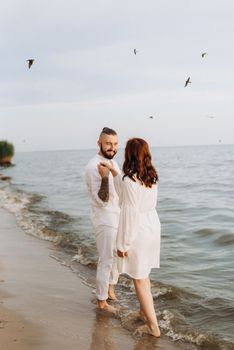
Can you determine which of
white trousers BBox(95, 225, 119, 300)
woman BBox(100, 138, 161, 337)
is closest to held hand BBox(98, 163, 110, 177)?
woman BBox(100, 138, 161, 337)

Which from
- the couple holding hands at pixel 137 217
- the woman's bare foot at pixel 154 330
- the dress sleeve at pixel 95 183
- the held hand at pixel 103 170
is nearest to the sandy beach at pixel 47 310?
the woman's bare foot at pixel 154 330

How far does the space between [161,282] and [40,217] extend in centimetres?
748

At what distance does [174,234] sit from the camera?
11.2 metres

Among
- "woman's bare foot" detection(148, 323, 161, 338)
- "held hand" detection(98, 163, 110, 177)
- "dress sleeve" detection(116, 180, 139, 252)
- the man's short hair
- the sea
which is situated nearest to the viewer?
"dress sleeve" detection(116, 180, 139, 252)

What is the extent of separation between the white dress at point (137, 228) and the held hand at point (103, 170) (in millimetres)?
348

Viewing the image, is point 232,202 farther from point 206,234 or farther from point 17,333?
point 17,333

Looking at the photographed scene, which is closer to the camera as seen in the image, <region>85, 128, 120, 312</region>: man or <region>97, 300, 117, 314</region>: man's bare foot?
<region>85, 128, 120, 312</region>: man

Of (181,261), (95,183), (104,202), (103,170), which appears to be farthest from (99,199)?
(181,261)

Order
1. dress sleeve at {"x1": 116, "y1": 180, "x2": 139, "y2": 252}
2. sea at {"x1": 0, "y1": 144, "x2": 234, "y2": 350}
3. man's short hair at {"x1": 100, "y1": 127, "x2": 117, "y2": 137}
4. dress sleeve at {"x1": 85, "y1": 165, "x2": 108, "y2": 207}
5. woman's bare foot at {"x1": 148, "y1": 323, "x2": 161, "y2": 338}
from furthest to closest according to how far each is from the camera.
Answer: sea at {"x1": 0, "y1": 144, "x2": 234, "y2": 350}
dress sleeve at {"x1": 85, "y1": 165, "x2": 108, "y2": 207}
man's short hair at {"x1": 100, "y1": 127, "x2": 117, "y2": 137}
woman's bare foot at {"x1": 148, "y1": 323, "x2": 161, "y2": 338}
dress sleeve at {"x1": 116, "y1": 180, "x2": 139, "y2": 252}

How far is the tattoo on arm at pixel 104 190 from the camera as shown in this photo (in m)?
5.17

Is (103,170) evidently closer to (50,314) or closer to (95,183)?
(95,183)

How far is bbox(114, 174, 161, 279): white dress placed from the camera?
4.51 meters

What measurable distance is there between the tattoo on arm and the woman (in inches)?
15.8

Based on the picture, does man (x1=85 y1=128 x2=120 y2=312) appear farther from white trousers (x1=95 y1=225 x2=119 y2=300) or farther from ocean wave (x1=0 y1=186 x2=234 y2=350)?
ocean wave (x1=0 y1=186 x2=234 y2=350)
